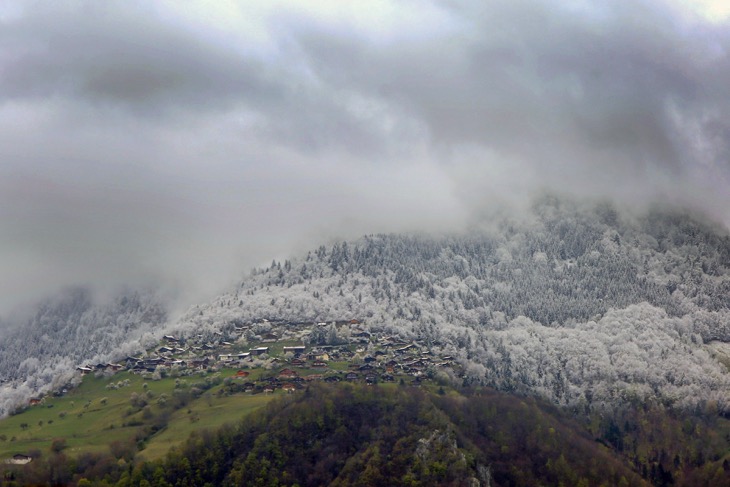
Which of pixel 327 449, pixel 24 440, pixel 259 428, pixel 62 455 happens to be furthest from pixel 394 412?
pixel 24 440

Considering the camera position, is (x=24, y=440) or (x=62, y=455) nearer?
(x=62, y=455)

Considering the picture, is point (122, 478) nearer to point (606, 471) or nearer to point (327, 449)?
point (327, 449)

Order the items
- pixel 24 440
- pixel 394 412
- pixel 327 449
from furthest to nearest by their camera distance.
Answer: pixel 24 440, pixel 394 412, pixel 327 449

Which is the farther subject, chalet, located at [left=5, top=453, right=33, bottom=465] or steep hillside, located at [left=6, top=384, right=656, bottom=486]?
chalet, located at [left=5, top=453, right=33, bottom=465]

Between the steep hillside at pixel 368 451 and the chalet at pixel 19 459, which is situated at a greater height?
the steep hillside at pixel 368 451

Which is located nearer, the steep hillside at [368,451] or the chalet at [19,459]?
the steep hillside at [368,451]

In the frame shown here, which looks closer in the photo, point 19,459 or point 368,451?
point 368,451

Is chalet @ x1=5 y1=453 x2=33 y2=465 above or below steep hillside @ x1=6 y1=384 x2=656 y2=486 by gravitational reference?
below

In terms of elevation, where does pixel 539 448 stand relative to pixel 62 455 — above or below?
above

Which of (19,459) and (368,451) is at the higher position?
(368,451)

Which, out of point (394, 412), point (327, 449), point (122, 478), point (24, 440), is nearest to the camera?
point (122, 478)
